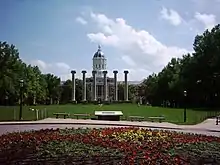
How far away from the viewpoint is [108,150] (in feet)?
37.3

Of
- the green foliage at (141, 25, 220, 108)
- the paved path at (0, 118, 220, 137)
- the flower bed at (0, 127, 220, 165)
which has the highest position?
the green foliage at (141, 25, 220, 108)

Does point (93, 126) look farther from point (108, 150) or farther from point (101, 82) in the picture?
point (101, 82)

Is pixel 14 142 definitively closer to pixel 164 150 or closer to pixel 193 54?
pixel 164 150

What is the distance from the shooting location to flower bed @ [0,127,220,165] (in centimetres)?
1050

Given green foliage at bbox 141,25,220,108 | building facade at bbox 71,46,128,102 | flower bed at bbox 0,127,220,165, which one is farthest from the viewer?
building facade at bbox 71,46,128,102

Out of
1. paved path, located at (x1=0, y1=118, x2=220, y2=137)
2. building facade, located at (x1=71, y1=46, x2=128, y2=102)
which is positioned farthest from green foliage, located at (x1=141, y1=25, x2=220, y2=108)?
building facade, located at (x1=71, y1=46, x2=128, y2=102)

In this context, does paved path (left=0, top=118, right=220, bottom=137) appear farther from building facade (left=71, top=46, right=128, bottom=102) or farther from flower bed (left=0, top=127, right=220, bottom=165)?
building facade (left=71, top=46, right=128, bottom=102)

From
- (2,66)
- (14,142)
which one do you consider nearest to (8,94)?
(2,66)

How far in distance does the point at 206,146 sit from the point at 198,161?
5.60 feet

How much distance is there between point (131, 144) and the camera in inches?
494

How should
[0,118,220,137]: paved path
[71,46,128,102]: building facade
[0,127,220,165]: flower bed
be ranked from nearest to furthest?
[0,127,220,165]: flower bed → [0,118,220,137]: paved path → [71,46,128,102]: building facade

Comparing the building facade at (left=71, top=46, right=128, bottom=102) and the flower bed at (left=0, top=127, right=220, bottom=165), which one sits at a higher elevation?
the building facade at (left=71, top=46, right=128, bottom=102)

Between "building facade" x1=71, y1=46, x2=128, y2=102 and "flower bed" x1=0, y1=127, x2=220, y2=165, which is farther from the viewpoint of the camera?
"building facade" x1=71, y1=46, x2=128, y2=102

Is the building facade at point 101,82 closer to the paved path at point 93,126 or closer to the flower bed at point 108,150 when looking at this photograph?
the paved path at point 93,126
